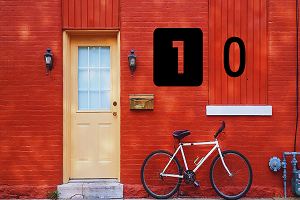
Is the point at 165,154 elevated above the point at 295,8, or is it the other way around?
the point at 295,8

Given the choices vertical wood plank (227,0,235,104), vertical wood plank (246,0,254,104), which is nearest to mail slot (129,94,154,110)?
vertical wood plank (227,0,235,104)

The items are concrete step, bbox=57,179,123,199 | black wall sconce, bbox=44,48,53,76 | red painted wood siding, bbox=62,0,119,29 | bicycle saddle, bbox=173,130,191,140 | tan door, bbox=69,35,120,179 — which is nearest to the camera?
bicycle saddle, bbox=173,130,191,140

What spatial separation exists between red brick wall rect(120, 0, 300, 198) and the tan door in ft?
0.88

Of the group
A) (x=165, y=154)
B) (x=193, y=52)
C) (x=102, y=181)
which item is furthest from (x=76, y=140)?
(x=193, y=52)

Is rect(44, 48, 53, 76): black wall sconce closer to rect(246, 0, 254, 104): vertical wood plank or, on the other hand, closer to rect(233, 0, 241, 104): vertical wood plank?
rect(233, 0, 241, 104): vertical wood plank

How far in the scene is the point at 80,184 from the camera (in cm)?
514

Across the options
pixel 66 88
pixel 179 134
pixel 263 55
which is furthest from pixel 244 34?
pixel 66 88

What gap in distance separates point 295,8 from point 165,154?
3.30 m

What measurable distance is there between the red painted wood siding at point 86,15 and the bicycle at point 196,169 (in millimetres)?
2350

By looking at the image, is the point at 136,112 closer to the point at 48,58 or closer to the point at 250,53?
the point at 48,58

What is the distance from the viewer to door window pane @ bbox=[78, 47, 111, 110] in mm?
5379

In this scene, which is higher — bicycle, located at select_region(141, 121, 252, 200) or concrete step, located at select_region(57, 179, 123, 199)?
bicycle, located at select_region(141, 121, 252, 200)

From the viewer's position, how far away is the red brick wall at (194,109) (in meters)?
5.15

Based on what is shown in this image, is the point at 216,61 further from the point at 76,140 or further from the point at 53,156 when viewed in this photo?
the point at 53,156
